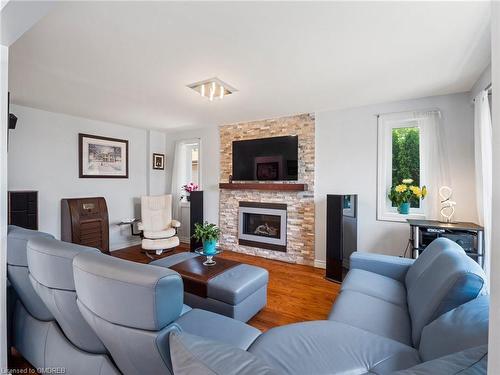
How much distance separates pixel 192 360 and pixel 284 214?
10.9ft

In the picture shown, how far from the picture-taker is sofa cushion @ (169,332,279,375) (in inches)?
27.2

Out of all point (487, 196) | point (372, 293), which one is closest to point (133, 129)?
point (372, 293)

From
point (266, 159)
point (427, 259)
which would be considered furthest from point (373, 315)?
point (266, 159)

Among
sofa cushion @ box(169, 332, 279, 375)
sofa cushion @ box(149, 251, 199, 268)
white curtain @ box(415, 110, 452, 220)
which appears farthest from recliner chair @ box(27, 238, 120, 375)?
white curtain @ box(415, 110, 452, 220)

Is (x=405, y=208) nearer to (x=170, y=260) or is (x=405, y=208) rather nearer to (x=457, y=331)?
(x=457, y=331)

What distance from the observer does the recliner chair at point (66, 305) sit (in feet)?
3.85

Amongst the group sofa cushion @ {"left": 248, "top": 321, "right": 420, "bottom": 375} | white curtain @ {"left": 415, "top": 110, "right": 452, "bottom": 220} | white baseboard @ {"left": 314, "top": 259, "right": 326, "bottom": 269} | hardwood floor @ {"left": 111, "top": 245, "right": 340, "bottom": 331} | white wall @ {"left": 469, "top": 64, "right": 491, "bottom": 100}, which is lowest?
hardwood floor @ {"left": 111, "top": 245, "right": 340, "bottom": 331}

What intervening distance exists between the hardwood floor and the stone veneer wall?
0.28 meters

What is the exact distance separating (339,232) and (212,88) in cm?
236

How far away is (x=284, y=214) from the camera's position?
397cm

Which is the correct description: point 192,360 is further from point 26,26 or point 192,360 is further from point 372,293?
point 26,26

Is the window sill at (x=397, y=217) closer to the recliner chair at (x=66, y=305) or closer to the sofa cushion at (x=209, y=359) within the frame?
the sofa cushion at (x=209, y=359)

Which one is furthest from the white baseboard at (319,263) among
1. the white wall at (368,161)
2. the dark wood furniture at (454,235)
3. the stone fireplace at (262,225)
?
the dark wood furniture at (454,235)

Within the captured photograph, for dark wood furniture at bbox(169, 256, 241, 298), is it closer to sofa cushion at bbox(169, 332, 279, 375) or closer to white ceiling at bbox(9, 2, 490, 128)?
sofa cushion at bbox(169, 332, 279, 375)
